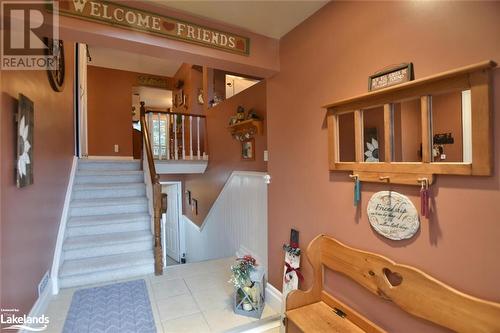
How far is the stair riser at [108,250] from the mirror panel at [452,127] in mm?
3104

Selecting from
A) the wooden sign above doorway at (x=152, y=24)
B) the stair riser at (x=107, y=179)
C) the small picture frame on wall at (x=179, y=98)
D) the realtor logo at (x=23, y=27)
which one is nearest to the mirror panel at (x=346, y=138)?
the wooden sign above doorway at (x=152, y=24)

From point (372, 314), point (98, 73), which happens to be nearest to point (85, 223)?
point (372, 314)

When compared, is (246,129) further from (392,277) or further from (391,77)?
(392,277)

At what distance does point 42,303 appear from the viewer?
2.10 metres

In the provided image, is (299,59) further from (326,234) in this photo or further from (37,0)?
(37,0)

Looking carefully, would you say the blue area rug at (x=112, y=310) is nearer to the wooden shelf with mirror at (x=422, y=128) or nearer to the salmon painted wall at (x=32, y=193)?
the salmon painted wall at (x=32, y=193)

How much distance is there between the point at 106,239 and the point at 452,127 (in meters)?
3.44

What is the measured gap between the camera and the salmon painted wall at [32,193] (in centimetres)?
148

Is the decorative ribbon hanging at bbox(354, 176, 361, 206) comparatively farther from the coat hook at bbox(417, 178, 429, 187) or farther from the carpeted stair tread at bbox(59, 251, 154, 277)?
the carpeted stair tread at bbox(59, 251, 154, 277)

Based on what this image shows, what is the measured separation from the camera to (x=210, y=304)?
2316mm

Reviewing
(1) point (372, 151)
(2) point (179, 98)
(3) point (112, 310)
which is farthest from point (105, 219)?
(2) point (179, 98)

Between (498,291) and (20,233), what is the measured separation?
259cm

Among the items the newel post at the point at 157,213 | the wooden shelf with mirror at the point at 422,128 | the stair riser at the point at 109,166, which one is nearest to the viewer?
the wooden shelf with mirror at the point at 422,128

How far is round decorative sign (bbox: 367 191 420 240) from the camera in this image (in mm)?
1319
